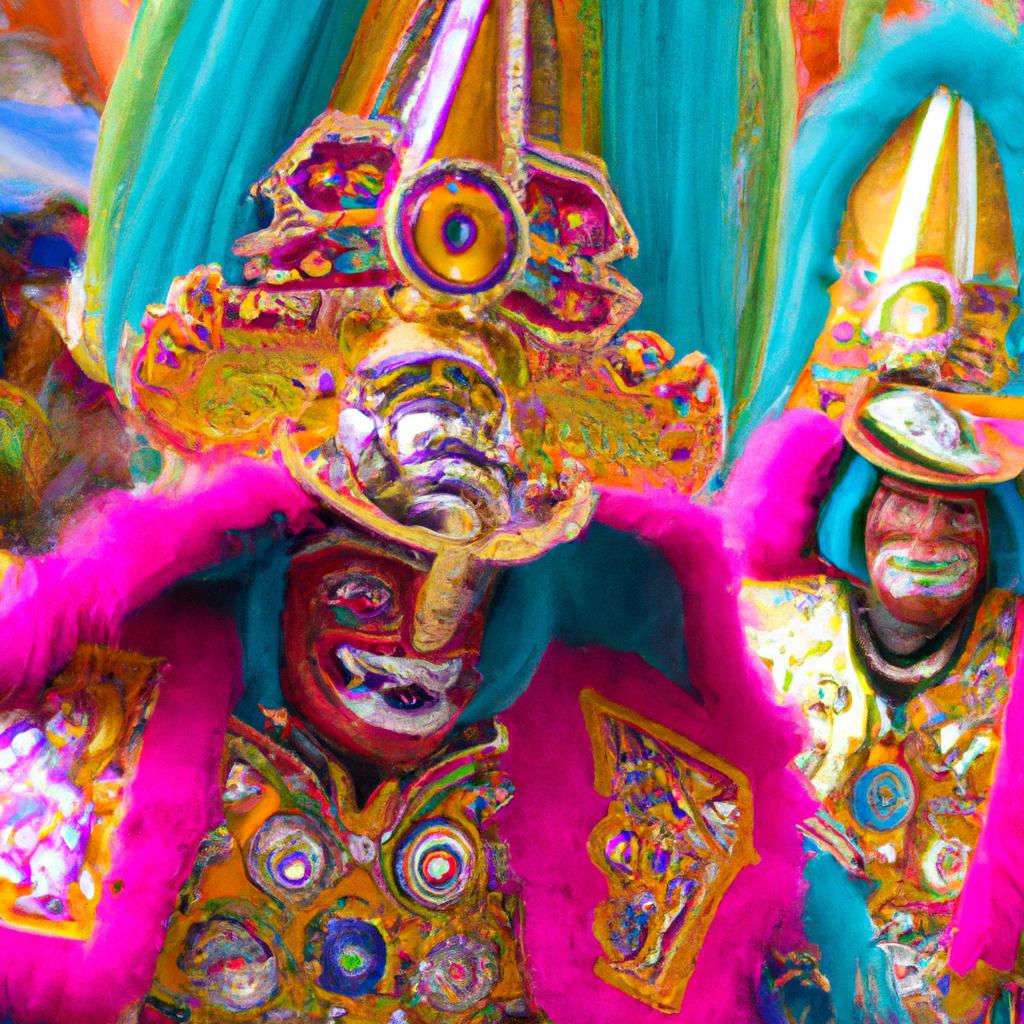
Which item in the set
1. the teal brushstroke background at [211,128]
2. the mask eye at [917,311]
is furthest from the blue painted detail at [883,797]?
the teal brushstroke background at [211,128]

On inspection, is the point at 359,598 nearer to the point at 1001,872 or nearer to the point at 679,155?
the point at 679,155

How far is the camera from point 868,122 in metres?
1.51

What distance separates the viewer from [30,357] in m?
1.44

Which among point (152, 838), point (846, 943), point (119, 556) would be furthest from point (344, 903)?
point (846, 943)

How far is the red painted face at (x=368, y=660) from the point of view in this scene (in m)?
1.57

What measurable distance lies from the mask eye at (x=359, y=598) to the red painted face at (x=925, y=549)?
62 cm

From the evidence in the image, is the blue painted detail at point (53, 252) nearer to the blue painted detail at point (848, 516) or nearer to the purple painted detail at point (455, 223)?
the purple painted detail at point (455, 223)

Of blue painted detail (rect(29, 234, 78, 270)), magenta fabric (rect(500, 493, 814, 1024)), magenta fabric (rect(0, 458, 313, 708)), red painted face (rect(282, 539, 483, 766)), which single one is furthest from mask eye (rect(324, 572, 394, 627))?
blue painted detail (rect(29, 234, 78, 270))

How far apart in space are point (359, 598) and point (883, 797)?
729mm

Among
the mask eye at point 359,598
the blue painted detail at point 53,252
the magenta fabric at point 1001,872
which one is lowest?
the magenta fabric at point 1001,872

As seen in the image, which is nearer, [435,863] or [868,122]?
[868,122]

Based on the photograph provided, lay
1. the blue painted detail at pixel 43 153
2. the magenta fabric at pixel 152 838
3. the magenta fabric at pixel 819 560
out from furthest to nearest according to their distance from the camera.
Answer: the magenta fabric at pixel 819 560 → the magenta fabric at pixel 152 838 → the blue painted detail at pixel 43 153

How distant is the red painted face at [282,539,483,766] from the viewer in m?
1.57

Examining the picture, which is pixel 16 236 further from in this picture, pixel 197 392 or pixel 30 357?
pixel 197 392
